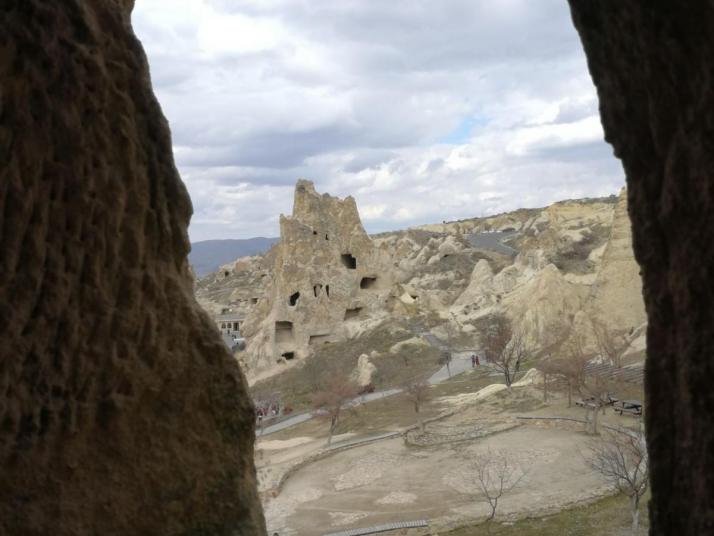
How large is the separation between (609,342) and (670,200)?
61.5 ft

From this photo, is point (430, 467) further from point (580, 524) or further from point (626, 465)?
point (580, 524)

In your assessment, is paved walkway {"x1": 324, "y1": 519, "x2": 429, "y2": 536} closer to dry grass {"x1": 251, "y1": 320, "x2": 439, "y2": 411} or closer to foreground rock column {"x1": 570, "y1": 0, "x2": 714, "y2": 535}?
foreground rock column {"x1": 570, "y1": 0, "x2": 714, "y2": 535}

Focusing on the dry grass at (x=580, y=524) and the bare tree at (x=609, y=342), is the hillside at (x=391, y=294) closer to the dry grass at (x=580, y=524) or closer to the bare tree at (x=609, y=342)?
the bare tree at (x=609, y=342)

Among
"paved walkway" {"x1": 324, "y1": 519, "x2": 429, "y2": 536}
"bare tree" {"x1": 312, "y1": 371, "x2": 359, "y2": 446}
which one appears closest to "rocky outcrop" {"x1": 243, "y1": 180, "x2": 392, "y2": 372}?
"bare tree" {"x1": 312, "y1": 371, "x2": 359, "y2": 446}

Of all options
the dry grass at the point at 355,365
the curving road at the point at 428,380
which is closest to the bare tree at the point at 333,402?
the curving road at the point at 428,380

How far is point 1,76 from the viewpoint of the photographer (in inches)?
116

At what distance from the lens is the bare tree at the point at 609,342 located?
19797mm

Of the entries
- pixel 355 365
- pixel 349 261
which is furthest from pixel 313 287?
pixel 355 365

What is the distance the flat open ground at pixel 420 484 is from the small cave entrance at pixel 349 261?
1662 cm

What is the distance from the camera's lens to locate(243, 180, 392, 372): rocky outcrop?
100 ft

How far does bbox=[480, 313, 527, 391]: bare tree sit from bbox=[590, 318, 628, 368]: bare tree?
2494mm

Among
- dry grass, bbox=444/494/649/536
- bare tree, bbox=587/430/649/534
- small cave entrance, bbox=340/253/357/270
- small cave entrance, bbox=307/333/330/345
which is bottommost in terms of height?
dry grass, bbox=444/494/649/536

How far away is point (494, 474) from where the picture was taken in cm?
1405

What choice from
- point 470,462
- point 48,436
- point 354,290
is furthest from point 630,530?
point 354,290
